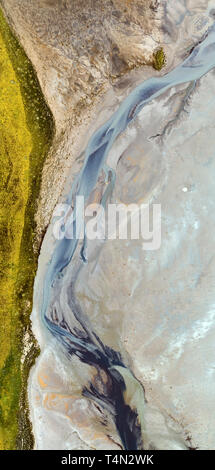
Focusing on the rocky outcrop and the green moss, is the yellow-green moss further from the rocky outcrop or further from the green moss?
the green moss

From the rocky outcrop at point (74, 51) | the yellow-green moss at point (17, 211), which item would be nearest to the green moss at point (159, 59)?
the rocky outcrop at point (74, 51)

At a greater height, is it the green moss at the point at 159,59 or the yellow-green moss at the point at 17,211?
the green moss at the point at 159,59

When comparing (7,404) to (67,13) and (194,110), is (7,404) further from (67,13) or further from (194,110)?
(67,13)

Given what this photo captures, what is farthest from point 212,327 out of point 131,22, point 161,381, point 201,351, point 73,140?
point 131,22

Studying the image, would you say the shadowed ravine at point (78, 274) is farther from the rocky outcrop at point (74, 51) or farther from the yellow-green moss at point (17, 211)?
the yellow-green moss at point (17, 211)

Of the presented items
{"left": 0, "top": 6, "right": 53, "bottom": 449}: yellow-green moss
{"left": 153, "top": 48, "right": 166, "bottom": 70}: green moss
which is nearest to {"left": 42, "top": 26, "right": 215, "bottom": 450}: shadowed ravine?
{"left": 153, "top": 48, "right": 166, "bottom": 70}: green moss
